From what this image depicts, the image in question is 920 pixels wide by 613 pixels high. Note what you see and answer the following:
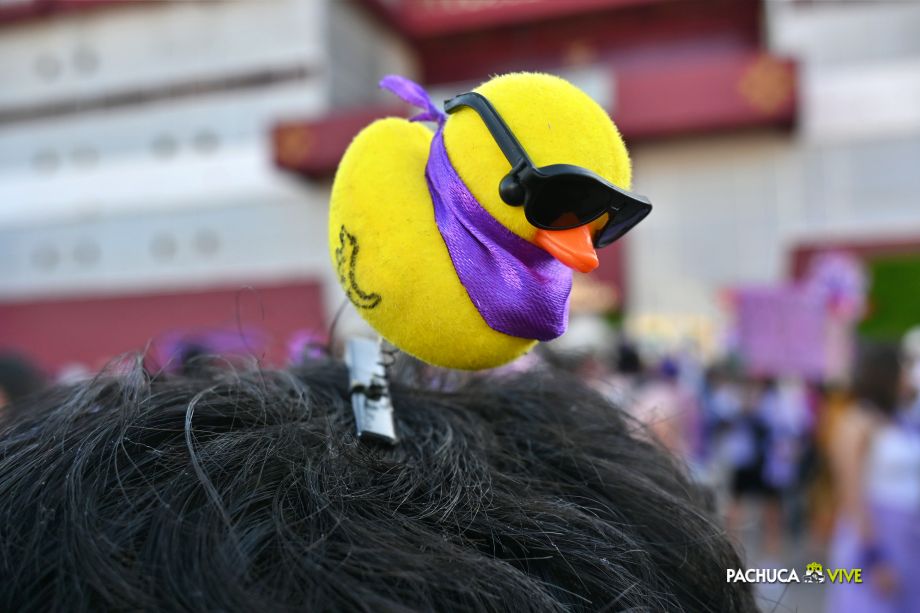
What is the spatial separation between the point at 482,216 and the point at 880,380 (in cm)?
276

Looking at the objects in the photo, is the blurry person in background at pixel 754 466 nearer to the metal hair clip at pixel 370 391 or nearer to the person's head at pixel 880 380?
the person's head at pixel 880 380

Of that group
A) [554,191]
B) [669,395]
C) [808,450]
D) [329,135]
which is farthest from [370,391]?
[329,135]

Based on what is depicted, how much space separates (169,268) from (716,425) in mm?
9904

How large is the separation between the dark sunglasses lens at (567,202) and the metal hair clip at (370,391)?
0.22 meters

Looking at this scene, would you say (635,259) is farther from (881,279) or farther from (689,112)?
(881,279)

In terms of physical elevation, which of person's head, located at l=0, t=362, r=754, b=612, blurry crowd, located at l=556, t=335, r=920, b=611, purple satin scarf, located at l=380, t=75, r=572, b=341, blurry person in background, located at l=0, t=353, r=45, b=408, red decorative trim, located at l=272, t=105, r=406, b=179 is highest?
purple satin scarf, located at l=380, t=75, r=572, b=341

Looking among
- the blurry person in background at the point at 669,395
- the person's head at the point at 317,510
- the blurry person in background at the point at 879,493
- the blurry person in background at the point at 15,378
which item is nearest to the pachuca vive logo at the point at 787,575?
the person's head at the point at 317,510

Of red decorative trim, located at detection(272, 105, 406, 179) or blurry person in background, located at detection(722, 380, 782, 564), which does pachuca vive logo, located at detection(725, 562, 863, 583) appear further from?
red decorative trim, located at detection(272, 105, 406, 179)

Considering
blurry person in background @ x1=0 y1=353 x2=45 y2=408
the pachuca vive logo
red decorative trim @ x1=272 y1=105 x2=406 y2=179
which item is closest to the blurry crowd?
the pachuca vive logo

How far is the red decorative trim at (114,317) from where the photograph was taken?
12070mm

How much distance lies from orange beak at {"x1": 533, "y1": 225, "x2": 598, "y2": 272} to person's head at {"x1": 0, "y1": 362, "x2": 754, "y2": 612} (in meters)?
0.20

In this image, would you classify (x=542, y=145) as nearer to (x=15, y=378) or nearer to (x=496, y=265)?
(x=496, y=265)

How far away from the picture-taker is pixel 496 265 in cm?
53

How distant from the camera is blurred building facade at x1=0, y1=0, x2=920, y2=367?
10695mm
